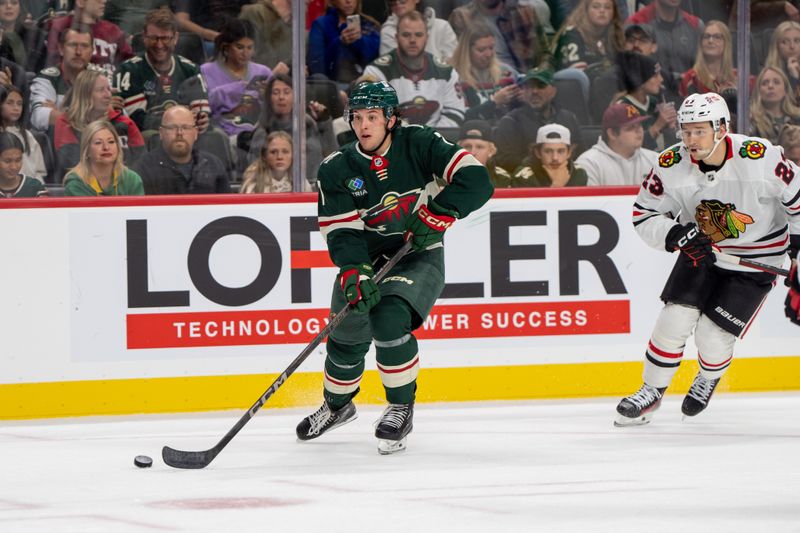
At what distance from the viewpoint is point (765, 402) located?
528 centimetres

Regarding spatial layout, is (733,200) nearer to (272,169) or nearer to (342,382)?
(342,382)

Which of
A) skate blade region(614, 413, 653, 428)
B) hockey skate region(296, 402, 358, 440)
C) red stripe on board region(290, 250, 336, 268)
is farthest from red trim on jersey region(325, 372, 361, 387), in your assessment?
skate blade region(614, 413, 653, 428)

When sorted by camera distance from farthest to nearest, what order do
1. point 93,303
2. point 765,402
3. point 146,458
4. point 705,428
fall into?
point 765,402
point 93,303
point 705,428
point 146,458

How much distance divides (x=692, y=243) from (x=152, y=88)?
215 centimetres

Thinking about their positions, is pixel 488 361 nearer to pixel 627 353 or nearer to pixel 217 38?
pixel 627 353

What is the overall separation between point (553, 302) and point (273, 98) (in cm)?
136

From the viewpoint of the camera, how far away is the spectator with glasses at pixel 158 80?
5242mm

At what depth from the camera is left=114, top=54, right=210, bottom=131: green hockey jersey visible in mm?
5238

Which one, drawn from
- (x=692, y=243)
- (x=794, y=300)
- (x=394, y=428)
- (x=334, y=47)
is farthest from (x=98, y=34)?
(x=794, y=300)

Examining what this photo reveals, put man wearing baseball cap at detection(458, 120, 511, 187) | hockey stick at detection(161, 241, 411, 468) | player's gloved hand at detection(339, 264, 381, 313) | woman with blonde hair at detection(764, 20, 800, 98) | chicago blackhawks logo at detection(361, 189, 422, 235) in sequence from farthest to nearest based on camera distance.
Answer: woman with blonde hair at detection(764, 20, 800, 98) < man wearing baseball cap at detection(458, 120, 511, 187) < chicago blackhawks logo at detection(361, 189, 422, 235) < player's gloved hand at detection(339, 264, 381, 313) < hockey stick at detection(161, 241, 411, 468)

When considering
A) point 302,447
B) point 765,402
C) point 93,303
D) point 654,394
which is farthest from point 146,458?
point 765,402

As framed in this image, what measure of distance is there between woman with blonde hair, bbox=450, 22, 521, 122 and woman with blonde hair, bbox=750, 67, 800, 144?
1.03m

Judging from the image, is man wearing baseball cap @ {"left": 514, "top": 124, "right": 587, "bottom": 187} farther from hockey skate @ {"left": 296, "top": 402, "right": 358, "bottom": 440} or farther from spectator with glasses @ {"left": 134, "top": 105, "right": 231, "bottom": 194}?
hockey skate @ {"left": 296, "top": 402, "right": 358, "bottom": 440}

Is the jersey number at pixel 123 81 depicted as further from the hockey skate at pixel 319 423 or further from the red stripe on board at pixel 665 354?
the red stripe on board at pixel 665 354
